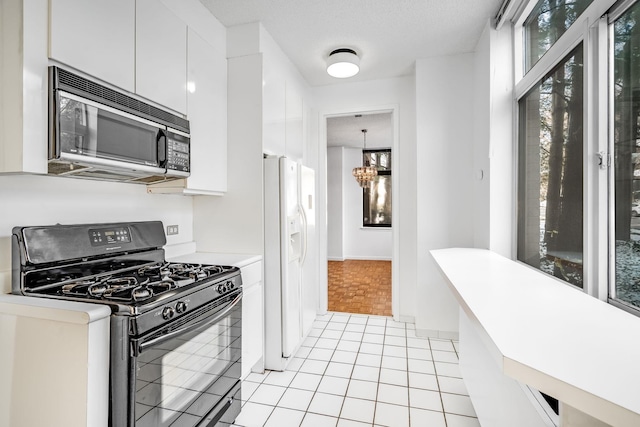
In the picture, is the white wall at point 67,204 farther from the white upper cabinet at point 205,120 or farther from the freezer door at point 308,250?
the freezer door at point 308,250

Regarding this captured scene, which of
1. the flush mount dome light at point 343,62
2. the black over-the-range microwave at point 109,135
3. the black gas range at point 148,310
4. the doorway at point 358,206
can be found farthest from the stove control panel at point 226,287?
the doorway at point 358,206

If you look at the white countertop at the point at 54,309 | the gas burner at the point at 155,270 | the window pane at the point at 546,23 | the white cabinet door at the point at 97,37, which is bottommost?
the white countertop at the point at 54,309

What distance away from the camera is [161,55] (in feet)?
5.96

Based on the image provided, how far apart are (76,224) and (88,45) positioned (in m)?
0.85

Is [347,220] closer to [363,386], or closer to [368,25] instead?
[368,25]

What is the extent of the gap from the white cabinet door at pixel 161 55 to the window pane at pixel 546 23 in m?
2.11

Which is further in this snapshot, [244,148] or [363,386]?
[244,148]

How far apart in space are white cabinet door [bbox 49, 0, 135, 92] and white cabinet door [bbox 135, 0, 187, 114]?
6 cm

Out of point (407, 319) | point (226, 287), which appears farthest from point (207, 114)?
point (407, 319)

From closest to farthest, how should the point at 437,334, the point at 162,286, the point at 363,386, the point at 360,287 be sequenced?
the point at 162,286
the point at 363,386
the point at 437,334
the point at 360,287

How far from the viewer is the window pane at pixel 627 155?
1.14 m

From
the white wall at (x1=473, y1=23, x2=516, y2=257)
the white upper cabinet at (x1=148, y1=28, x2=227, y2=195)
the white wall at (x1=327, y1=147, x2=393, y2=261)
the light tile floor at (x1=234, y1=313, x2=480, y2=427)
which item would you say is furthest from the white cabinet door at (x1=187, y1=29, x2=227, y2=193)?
the white wall at (x1=327, y1=147, x2=393, y2=261)

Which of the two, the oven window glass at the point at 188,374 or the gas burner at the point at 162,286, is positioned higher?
the gas burner at the point at 162,286

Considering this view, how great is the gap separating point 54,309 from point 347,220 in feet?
21.4
